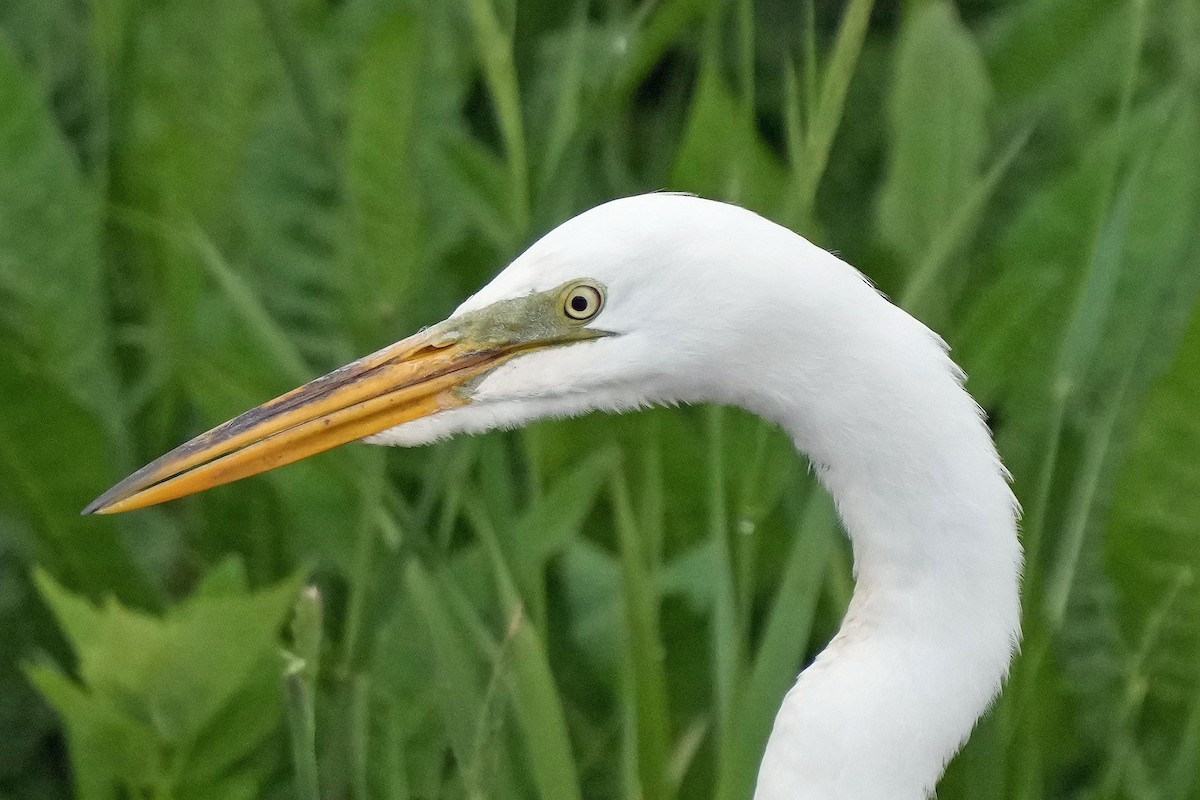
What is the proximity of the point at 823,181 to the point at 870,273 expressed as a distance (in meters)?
0.38

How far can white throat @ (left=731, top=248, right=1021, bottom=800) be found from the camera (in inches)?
40.5

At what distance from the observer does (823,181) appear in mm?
2434

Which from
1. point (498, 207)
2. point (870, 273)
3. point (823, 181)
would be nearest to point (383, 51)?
point (498, 207)

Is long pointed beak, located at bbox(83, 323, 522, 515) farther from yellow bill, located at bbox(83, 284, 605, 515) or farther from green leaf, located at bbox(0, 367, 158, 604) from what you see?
green leaf, located at bbox(0, 367, 158, 604)

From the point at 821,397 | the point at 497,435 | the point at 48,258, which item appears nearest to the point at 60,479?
the point at 48,258

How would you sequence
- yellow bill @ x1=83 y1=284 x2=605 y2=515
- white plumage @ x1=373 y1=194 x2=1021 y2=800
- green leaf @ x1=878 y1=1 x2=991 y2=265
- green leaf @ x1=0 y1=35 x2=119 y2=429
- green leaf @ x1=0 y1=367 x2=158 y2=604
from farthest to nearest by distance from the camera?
1. green leaf @ x1=878 y1=1 x2=991 y2=265
2. green leaf @ x1=0 y1=35 x2=119 y2=429
3. green leaf @ x1=0 y1=367 x2=158 y2=604
4. yellow bill @ x1=83 y1=284 x2=605 y2=515
5. white plumage @ x1=373 y1=194 x2=1021 y2=800

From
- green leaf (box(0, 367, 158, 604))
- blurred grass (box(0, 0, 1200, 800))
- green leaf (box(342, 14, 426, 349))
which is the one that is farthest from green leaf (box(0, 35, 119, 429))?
green leaf (box(342, 14, 426, 349))

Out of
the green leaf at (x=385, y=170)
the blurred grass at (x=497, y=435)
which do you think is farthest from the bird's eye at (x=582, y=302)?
the green leaf at (x=385, y=170)

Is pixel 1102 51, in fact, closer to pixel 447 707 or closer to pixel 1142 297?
pixel 1142 297

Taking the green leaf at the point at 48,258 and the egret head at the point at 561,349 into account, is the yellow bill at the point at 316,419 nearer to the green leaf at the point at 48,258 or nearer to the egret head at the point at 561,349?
the egret head at the point at 561,349

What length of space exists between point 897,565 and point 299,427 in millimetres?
461

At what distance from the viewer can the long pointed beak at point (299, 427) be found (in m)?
1.18

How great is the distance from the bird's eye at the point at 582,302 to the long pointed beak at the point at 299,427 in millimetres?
137

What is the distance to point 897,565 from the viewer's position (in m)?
1.08
